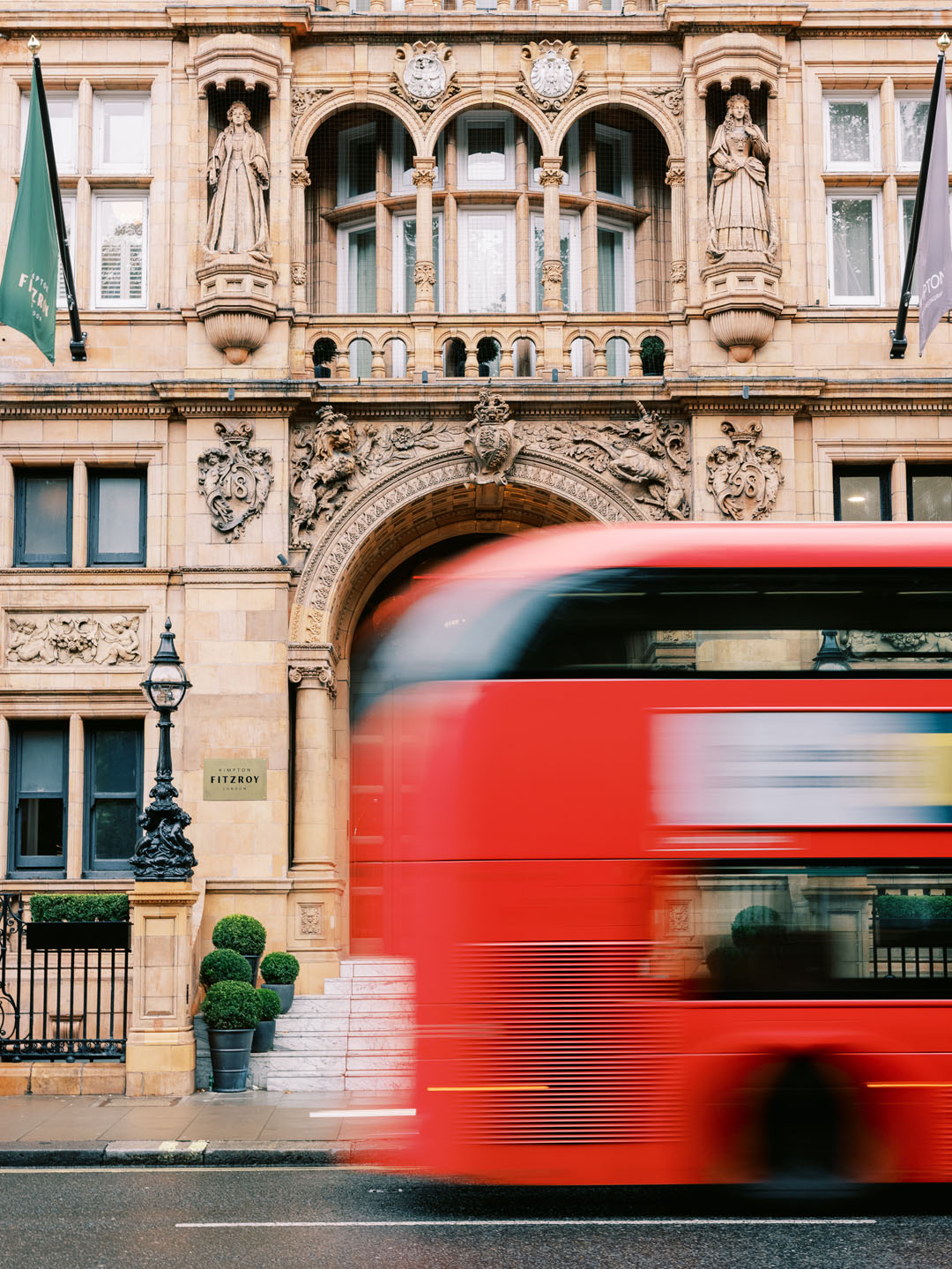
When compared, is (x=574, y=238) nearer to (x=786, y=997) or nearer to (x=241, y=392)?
(x=241, y=392)

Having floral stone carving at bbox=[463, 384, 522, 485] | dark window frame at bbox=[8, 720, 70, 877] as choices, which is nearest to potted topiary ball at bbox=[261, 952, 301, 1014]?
dark window frame at bbox=[8, 720, 70, 877]

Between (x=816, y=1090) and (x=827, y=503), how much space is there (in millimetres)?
11974

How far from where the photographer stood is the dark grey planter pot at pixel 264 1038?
16719mm

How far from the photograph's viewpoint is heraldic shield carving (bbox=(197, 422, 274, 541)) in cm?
1975

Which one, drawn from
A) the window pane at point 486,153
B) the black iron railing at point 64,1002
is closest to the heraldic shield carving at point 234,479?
the window pane at point 486,153

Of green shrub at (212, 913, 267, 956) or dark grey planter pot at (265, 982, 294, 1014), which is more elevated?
green shrub at (212, 913, 267, 956)

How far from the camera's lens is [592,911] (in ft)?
29.9

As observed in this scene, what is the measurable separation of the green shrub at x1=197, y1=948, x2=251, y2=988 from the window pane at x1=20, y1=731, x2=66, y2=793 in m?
4.44

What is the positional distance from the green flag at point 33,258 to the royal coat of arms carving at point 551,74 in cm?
675

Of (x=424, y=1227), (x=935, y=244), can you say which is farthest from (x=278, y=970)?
(x=935, y=244)

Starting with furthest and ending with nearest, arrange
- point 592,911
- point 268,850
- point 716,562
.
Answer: point 268,850 → point 716,562 → point 592,911

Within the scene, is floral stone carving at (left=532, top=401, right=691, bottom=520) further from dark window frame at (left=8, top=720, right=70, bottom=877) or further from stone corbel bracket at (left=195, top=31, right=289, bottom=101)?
dark window frame at (left=8, top=720, right=70, bottom=877)

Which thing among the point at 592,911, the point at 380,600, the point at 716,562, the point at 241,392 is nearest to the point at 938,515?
the point at 380,600

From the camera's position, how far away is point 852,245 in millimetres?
20906
